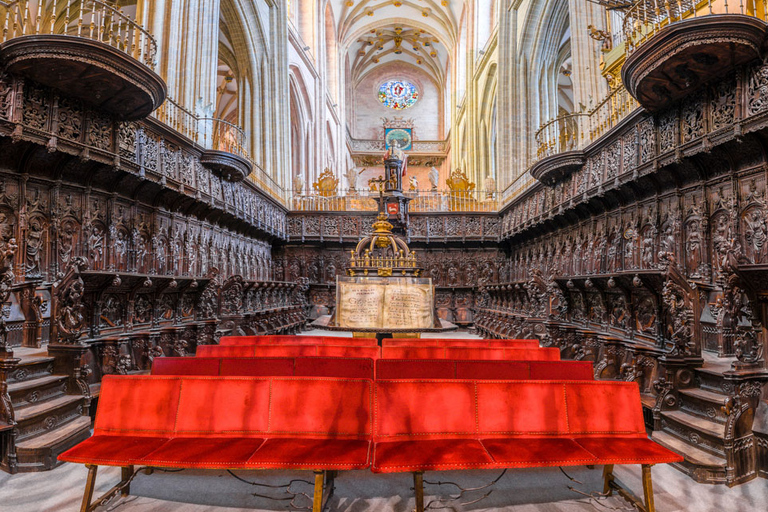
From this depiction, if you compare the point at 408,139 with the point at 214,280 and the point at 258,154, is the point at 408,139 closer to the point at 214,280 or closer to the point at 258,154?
the point at 258,154

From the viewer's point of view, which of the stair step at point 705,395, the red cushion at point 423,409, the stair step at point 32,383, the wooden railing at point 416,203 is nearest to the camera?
the red cushion at point 423,409

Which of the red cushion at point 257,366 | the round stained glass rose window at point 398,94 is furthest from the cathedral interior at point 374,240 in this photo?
the round stained glass rose window at point 398,94

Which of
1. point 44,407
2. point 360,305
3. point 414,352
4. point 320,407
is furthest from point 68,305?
point 360,305

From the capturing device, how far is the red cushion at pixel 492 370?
3531 mm

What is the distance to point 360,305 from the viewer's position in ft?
25.7

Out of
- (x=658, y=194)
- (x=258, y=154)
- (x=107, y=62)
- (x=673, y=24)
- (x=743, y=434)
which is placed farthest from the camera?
(x=258, y=154)

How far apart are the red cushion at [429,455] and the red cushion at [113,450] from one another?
1.37m

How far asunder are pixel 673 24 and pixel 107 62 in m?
7.58

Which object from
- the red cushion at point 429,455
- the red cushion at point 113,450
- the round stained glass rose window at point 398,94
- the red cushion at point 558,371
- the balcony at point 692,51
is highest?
the round stained glass rose window at point 398,94

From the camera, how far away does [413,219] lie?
1722 centimetres

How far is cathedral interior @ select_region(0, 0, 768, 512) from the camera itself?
9.93 ft

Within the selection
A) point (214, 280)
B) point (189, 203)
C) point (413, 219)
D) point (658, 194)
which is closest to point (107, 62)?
point (214, 280)

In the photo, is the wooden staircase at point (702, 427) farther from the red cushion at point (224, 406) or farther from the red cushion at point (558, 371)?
the red cushion at point (224, 406)

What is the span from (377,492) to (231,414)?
1.18 meters
